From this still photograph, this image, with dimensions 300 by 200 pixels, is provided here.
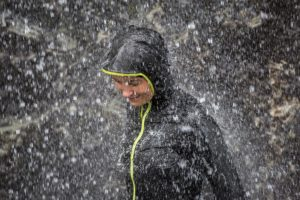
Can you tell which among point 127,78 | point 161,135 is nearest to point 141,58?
point 127,78

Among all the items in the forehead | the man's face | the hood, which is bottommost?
the man's face

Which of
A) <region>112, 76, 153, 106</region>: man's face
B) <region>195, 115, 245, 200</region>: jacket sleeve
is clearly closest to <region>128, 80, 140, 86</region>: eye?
<region>112, 76, 153, 106</region>: man's face

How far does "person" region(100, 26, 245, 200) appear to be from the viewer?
6.16 feet

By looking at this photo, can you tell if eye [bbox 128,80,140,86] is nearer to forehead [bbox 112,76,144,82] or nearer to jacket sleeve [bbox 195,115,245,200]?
forehead [bbox 112,76,144,82]

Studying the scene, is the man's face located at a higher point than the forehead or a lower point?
lower

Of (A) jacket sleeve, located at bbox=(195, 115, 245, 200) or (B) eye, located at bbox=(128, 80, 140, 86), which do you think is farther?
(A) jacket sleeve, located at bbox=(195, 115, 245, 200)

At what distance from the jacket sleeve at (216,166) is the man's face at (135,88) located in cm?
32

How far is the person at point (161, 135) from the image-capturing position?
188 centimetres

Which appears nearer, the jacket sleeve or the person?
the person

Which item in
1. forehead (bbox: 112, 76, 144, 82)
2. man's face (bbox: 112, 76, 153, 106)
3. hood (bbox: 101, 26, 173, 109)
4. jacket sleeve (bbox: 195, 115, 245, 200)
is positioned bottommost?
jacket sleeve (bbox: 195, 115, 245, 200)

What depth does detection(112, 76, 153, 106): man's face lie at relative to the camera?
1.90 metres

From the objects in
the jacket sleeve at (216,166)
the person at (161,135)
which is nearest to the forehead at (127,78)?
the person at (161,135)

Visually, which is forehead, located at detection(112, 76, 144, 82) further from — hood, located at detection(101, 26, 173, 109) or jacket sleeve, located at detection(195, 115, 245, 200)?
jacket sleeve, located at detection(195, 115, 245, 200)

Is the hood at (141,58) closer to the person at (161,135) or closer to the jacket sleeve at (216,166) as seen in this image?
the person at (161,135)
